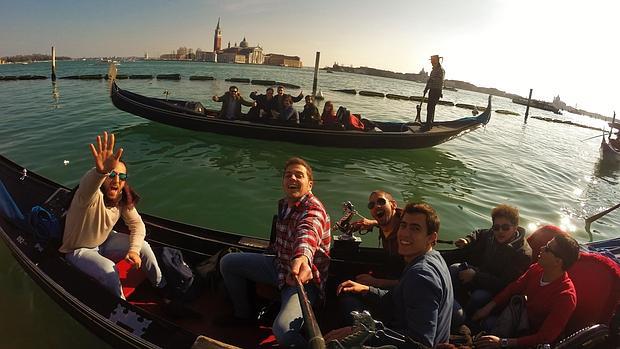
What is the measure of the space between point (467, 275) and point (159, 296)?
8.70ft

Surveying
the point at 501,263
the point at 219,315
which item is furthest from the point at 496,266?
the point at 219,315

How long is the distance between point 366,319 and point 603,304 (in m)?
1.77

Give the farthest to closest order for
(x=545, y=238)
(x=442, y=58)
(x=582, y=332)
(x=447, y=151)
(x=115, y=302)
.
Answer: (x=447, y=151)
(x=442, y=58)
(x=545, y=238)
(x=115, y=302)
(x=582, y=332)

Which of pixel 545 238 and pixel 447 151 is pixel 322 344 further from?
pixel 447 151

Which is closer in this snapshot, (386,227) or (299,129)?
(386,227)

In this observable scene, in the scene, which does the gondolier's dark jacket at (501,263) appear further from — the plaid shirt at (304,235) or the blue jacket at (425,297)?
the plaid shirt at (304,235)

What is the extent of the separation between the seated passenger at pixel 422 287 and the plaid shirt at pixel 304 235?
1.63 ft

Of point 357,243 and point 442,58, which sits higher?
point 442,58

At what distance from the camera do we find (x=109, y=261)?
9.15 ft

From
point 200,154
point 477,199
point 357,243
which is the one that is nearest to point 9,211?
point 357,243

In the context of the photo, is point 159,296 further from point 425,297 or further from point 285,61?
point 285,61

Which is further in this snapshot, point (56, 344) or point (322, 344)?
point (56, 344)

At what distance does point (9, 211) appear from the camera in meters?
3.40

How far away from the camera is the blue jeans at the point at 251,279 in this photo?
2.32m
